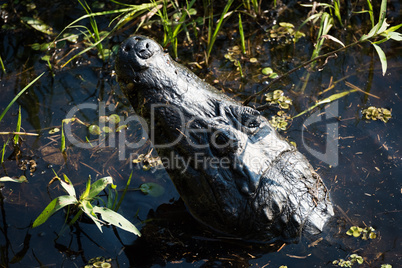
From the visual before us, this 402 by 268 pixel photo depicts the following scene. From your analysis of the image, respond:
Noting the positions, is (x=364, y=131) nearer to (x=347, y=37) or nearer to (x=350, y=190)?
(x=350, y=190)

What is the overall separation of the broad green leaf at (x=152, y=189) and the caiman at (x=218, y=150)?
19.0 inches

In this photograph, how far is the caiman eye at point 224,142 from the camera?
3037 mm

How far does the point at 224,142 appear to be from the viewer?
3053 millimetres

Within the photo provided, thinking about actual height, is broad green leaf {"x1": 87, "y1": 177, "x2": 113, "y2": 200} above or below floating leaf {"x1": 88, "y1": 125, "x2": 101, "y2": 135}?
above

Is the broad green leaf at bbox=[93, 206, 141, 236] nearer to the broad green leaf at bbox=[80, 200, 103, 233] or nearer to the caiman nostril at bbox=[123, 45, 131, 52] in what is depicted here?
the broad green leaf at bbox=[80, 200, 103, 233]

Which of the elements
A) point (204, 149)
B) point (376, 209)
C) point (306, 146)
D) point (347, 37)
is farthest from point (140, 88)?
point (347, 37)

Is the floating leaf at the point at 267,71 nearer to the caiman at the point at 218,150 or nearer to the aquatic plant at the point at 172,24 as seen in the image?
the aquatic plant at the point at 172,24

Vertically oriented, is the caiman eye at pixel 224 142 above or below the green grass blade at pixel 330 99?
above

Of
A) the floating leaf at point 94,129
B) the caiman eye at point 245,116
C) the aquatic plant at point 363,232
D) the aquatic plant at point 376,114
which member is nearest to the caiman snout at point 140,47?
the caiman eye at point 245,116

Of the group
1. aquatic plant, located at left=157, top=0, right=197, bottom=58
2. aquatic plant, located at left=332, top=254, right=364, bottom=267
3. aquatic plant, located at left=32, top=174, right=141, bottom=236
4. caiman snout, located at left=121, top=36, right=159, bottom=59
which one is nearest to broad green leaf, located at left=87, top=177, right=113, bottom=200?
aquatic plant, located at left=32, top=174, right=141, bottom=236

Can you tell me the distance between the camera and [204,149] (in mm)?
3105

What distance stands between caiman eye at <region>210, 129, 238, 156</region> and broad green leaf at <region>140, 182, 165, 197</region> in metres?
0.86

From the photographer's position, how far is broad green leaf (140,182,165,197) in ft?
12.2

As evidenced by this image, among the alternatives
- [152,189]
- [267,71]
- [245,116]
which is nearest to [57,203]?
[152,189]
